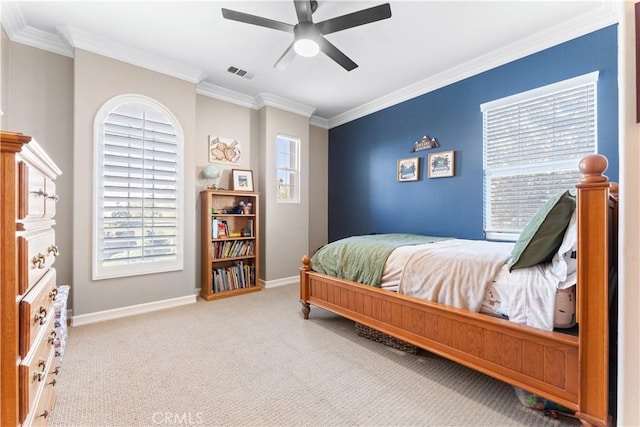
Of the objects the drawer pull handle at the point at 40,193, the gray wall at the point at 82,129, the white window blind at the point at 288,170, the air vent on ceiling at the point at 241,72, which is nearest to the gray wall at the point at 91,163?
the gray wall at the point at 82,129

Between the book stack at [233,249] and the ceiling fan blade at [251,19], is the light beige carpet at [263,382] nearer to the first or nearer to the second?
the book stack at [233,249]

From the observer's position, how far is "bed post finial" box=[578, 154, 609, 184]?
3.86 feet

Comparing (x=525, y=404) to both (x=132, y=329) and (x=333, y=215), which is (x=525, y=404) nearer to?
(x=132, y=329)

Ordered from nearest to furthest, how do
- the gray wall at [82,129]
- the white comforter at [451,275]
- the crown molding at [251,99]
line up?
the white comforter at [451,275], the gray wall at [82,129], the crown molding at [251,99]

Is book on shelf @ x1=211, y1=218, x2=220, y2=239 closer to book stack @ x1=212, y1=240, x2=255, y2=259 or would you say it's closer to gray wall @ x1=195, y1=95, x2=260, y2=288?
book stack @ x1=212, y1=240, x2=255, y2=259

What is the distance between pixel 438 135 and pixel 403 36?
1.29 meters

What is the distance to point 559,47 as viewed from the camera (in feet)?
8.54

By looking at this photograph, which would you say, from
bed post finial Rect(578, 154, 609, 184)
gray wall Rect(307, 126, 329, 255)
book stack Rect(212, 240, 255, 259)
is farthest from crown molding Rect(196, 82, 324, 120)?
bed post finial Rect(578, 154, 609, 184)

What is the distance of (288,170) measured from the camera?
4.48 metres

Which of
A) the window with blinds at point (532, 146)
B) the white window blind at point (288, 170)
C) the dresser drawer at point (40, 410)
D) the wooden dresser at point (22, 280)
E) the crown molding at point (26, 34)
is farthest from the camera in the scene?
the white window blind at point (288, 170)

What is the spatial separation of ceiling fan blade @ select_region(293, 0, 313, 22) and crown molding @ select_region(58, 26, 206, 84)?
181 cm

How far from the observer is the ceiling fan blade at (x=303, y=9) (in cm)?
193

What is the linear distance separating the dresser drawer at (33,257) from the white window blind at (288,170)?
330 cm

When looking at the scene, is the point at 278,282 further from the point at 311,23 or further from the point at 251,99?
the point at 311,23
